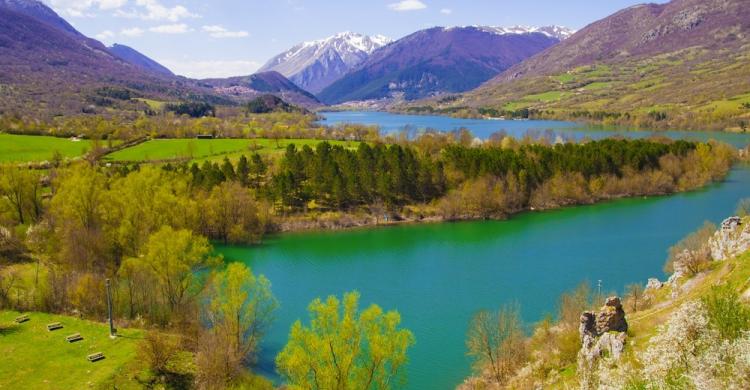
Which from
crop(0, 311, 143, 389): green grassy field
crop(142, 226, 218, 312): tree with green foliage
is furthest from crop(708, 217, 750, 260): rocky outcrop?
crop(0, 311, 143, 389): green grassy field

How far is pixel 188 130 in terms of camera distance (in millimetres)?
119812

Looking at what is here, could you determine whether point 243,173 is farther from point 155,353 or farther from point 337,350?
point 337,350

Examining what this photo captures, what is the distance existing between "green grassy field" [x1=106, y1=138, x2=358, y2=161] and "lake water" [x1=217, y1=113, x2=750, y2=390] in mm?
37278

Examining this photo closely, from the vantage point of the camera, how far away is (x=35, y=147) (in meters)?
91.9

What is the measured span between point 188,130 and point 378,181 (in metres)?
66.4

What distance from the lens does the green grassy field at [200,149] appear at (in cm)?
9106

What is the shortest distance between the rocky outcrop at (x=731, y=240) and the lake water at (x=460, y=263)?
25.5 ft

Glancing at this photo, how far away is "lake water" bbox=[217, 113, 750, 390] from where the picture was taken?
3572cm

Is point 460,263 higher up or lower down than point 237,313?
lower down

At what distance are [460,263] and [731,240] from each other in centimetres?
2336

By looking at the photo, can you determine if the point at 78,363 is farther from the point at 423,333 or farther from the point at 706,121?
the point at 706,121

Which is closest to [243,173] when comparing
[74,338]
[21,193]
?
[21,193]

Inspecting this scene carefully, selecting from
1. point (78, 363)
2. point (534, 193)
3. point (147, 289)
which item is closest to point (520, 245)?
point (534, 193)

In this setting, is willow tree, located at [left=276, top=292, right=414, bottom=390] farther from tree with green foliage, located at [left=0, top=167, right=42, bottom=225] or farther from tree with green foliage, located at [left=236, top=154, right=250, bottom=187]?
tree with green foliage, located at [left=236, top=154, right=250, bottom=187]
